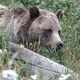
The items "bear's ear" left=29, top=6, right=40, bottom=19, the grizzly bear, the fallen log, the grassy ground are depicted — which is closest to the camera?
the fallen log

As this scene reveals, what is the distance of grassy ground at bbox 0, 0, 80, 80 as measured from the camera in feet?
17.7

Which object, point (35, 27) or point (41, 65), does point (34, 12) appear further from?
point (41, 65)

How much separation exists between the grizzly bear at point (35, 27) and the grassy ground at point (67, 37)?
352mm

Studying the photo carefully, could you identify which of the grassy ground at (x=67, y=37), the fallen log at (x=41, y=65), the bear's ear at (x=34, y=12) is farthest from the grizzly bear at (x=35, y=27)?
the fallen log at (x=41, y=65)

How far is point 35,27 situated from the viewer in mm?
7594

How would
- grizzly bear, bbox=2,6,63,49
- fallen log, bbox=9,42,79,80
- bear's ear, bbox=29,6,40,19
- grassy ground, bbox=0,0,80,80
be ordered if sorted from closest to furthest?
fallen log, bbox=9,42,79,80 → grassy ground, bbox=0,0,80,80 → grizzly bear, bbox=2,6,63,49 → bear's ear, bbox=29,6,40,19

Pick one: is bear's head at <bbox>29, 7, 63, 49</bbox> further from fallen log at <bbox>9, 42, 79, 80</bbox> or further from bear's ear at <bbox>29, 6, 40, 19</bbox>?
fallen log at <bbox>9, 42, 79, 80</bbox>

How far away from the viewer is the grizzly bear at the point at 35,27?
7504 mm

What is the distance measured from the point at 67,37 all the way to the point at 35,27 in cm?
97

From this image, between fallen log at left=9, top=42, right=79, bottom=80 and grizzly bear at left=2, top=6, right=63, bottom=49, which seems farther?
grizzly bear at left=2, top=6, right=63, bottom=49

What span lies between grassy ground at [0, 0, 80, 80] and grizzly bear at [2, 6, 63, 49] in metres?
0.35

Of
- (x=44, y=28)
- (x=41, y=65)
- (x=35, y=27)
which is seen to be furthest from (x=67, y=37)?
(x=41, y=65)

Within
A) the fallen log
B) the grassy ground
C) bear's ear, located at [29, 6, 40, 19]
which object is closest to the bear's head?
bear's ear, located at [29, 6, 40, 19]

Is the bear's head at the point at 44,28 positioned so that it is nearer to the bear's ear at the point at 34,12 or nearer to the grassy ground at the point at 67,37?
the bear's ear at the point at 34,12
